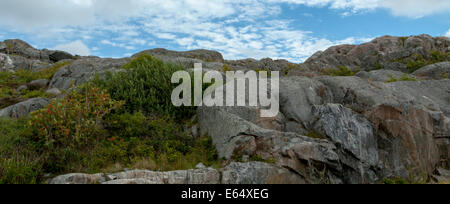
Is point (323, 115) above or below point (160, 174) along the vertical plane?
above

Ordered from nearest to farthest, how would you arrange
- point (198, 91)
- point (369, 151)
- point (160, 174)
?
point (160, 174) → point (369, 151) → point (198, 91)

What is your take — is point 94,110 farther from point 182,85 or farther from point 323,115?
point 323,115

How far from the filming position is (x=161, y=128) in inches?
369

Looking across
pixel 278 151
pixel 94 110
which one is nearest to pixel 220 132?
pixel 278 151

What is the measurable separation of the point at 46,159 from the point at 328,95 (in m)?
9.05

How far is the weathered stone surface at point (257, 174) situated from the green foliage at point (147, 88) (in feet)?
12.9

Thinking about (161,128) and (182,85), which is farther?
(182,85)

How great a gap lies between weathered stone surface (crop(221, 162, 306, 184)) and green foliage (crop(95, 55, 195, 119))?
3.93 meters

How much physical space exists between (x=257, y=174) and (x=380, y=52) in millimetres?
33779

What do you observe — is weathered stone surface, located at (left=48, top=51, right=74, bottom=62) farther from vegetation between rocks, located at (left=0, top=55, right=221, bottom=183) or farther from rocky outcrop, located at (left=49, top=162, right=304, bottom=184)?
rocky outcrop, located at (left=49, top=162, right=304, bottom=184)

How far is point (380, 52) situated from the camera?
34906 mm

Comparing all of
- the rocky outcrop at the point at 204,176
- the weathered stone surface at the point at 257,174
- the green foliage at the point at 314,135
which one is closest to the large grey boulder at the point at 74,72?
the rocky outcrop at the point at 204,176

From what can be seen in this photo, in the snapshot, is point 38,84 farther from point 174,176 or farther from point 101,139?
point 174,176

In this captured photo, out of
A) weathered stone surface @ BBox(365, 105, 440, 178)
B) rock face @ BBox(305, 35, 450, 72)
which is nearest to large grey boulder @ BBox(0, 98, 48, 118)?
weathered stone surface @ BBox(365, 105, 440, 178)
